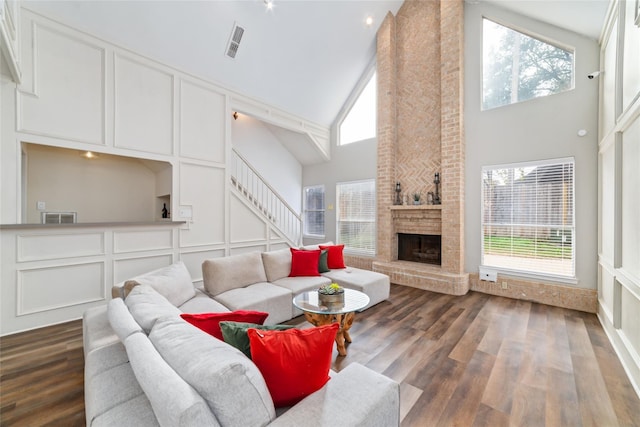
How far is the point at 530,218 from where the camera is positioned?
3910 millimetres

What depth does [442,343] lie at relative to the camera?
8.71 ft

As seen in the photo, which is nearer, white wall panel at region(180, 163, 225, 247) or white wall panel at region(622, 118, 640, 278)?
white wall panel at region(622, 118, 640, 278)

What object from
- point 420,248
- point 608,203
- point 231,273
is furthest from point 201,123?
point 608,203

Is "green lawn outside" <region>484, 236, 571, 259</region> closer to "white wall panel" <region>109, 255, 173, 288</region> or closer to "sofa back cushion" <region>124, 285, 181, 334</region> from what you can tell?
"sofa back cushion" <region>124, 285, 181, 334</region>

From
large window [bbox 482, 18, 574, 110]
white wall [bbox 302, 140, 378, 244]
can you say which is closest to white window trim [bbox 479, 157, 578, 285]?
large window [bbox 482, 18, 574, 110]

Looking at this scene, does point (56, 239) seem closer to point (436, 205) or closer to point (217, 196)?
point (217, 196)

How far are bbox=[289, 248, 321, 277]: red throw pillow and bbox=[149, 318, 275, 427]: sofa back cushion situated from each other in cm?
268

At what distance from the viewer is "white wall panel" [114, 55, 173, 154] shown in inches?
141

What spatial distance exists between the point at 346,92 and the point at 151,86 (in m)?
4.06

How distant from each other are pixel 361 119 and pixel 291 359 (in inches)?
232

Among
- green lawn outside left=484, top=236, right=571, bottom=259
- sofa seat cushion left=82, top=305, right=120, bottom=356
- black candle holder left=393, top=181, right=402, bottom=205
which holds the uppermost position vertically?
black candle holder left=393, top=181, right=402, bottom=205

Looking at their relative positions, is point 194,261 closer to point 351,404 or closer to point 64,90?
point 64,90

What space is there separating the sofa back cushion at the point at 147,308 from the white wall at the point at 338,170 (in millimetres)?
4821

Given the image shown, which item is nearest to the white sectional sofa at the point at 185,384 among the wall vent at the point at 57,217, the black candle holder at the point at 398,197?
the wall vent at the point at 57,217
